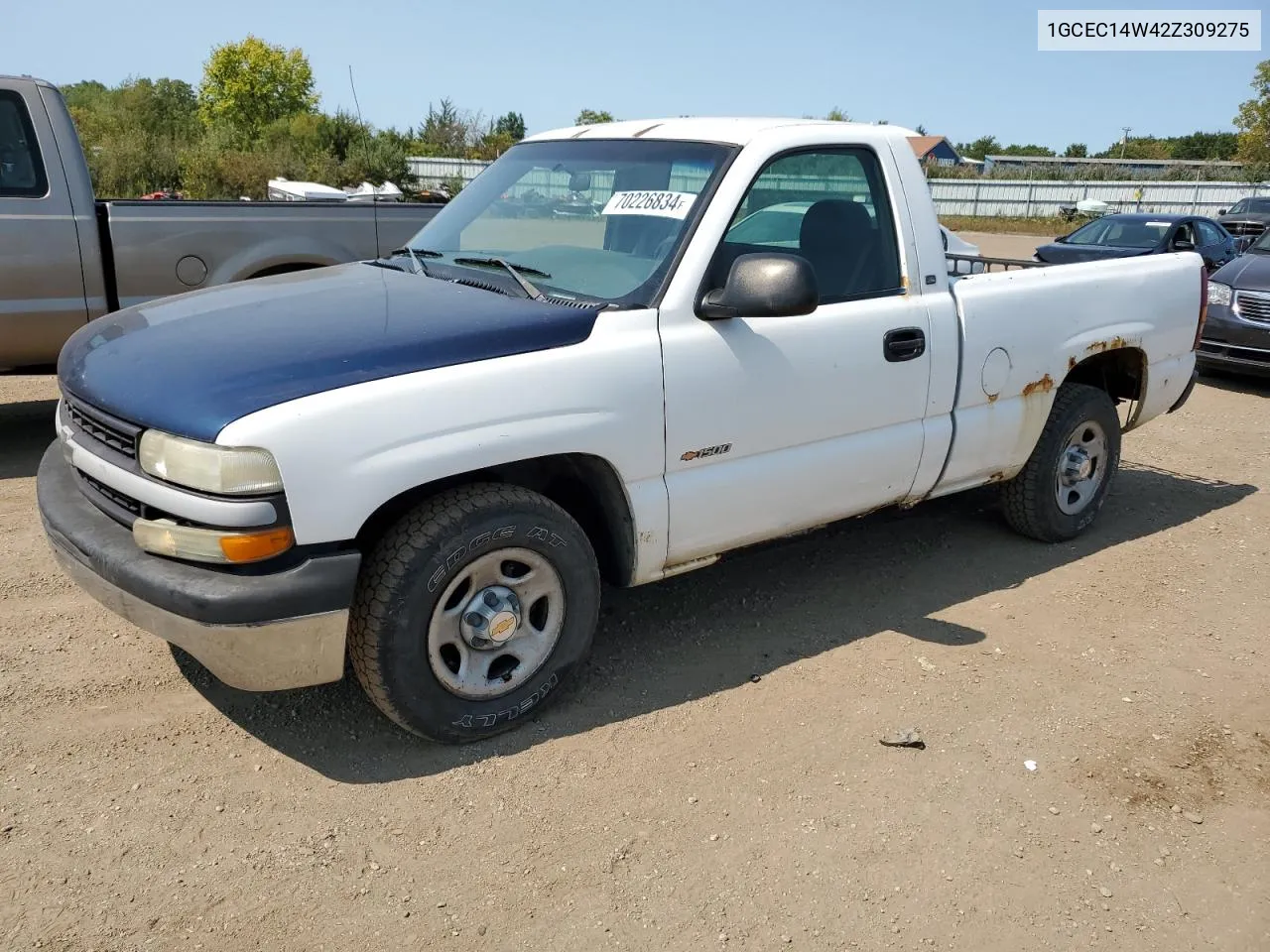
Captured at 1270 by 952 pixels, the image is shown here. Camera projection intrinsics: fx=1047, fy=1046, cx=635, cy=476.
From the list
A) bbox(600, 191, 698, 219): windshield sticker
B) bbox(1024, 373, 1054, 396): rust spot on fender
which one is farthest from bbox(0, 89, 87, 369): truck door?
bbox(1024, 373, 1054, 396): rust spot on fender

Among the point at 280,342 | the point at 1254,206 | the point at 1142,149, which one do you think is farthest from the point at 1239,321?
the point at 1142,149

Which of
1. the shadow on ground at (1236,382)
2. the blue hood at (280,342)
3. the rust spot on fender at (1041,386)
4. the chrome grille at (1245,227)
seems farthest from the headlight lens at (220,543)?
the chrome grille at (1245,227)

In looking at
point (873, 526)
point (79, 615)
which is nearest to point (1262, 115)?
point (873, 526)

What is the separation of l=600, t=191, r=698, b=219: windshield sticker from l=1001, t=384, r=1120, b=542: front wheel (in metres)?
2.38

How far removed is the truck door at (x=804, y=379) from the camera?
11.9 feet

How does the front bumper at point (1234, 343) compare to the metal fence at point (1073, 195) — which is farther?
the metal fence at point (1073, 195)

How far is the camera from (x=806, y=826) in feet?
10.2

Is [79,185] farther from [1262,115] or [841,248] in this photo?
[1262,115]

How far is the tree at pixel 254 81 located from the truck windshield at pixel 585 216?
58431 millimetres

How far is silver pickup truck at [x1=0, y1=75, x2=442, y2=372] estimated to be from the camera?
607cm

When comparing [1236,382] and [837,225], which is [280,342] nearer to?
[837,225]

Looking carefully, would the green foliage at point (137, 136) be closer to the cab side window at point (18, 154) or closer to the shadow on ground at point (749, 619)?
the cab side window at point (18, 154)

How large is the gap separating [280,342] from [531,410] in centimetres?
78

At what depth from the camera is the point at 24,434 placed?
6934 mm
